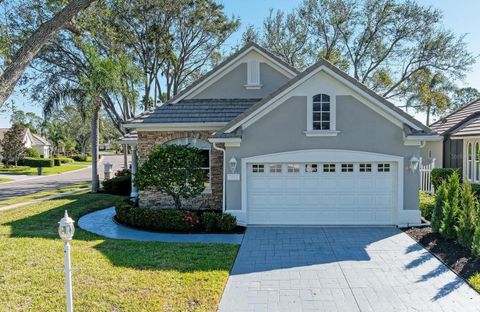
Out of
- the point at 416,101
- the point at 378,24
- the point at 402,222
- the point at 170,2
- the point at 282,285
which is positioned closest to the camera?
the point at 282,285

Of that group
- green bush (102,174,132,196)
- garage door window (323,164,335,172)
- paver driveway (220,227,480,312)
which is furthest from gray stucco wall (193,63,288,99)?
green bush (102,174,132,196)

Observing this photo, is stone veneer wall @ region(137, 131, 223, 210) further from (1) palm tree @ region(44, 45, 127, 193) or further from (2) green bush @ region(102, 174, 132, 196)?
(1) palm tree @ region(44, 45, 127, 193)

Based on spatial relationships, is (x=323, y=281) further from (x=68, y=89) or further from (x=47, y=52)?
(x=47, y=52)

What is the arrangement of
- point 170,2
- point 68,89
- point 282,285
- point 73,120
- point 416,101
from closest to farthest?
point 282,285
point 68,89
point 170,2
point 416,101
point 73,120

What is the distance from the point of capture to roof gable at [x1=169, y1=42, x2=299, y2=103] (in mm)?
15422

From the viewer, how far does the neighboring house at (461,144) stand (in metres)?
17.0

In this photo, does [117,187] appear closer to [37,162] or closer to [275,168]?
[275,168]

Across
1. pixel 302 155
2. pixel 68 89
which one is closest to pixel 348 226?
pixel 302 155

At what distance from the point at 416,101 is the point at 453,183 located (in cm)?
2485

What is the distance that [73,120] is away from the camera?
70125 millimetres

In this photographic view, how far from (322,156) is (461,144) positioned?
1081 centimetres

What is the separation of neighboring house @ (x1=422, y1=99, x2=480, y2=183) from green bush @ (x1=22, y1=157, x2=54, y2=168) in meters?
46.1

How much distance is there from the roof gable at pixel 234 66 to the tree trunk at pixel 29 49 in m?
6.75

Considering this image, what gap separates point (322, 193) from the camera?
1250 cm
